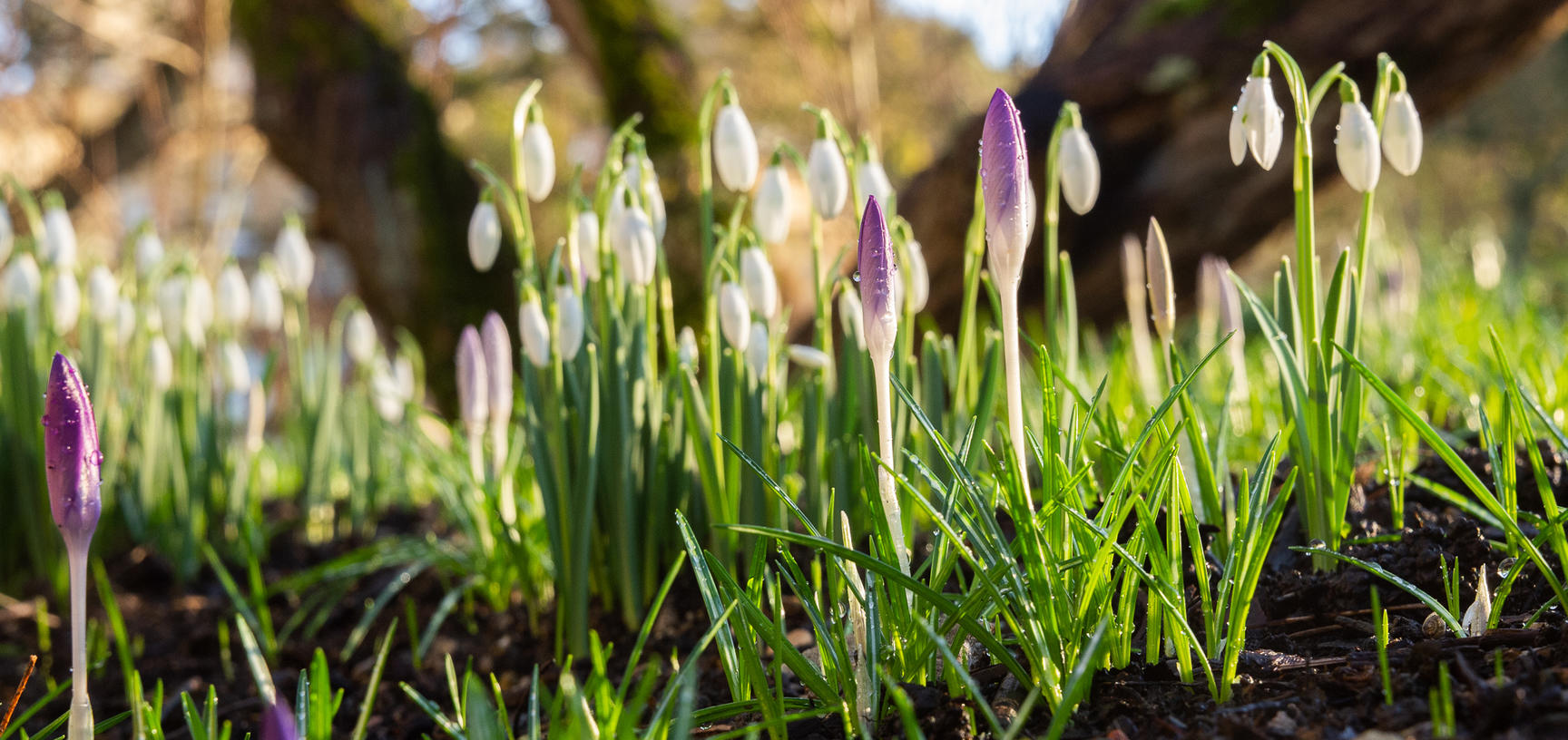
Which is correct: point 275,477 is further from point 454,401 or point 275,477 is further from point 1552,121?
point 1552,121

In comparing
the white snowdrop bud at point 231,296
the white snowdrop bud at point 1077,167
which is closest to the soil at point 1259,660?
the white snowdrop bud at point 1077,167

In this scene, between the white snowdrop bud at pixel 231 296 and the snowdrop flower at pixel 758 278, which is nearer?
the snowdrop flower at pixel 758 278

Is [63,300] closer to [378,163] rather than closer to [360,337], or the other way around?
[360,337]

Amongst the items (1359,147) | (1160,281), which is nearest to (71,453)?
(1160,281)

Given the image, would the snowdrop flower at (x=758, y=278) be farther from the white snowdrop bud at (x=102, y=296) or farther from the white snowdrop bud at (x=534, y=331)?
the white snowdrop bud at (x=102, y=296)

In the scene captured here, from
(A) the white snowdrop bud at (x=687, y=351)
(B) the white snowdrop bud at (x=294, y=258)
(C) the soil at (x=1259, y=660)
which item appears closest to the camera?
(C) the soil at (x=1259, y=660)

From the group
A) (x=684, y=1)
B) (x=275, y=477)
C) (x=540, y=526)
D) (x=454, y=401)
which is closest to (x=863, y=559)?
(x=540, y=526)
